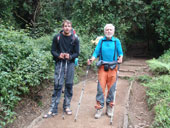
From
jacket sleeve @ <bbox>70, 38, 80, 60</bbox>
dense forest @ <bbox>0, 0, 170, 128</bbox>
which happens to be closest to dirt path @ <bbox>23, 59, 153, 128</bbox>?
dense forest @ <bbox>0, 0, 170, 128</bbox>

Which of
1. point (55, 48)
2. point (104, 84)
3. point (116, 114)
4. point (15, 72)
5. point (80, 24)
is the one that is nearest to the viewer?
point (15, 72)

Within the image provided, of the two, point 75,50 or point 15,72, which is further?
point 75,50

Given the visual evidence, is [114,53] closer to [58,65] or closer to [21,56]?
[58,65]

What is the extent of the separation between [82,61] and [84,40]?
6.03ft

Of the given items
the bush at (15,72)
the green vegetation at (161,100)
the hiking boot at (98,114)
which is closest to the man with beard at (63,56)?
the bush at (15,72)

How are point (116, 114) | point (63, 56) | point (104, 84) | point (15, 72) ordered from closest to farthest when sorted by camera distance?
1. point (15, 72)
2. point (63, 56)
3. point (104, 84)
4. point (116, 114)

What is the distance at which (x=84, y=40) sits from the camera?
9.88m

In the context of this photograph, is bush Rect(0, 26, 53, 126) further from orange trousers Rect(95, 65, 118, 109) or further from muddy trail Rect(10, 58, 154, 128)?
orange trousers Rect(95, 65, 118, 109)

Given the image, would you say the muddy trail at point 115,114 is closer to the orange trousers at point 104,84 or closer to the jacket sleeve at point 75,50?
the orange trousers at point 104,84

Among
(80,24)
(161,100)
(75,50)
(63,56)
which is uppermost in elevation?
(80,24)

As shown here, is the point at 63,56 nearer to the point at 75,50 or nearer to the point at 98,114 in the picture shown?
the point at 75,50

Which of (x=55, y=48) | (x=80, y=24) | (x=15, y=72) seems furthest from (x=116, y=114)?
(x=80, y=24)

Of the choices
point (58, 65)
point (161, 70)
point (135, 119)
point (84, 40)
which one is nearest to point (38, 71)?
point (58, 65)

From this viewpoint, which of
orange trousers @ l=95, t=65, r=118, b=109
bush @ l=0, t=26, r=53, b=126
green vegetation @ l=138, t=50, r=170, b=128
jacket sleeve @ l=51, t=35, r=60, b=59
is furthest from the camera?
orange trousers @ l=95, t=65, r=118, b=109
